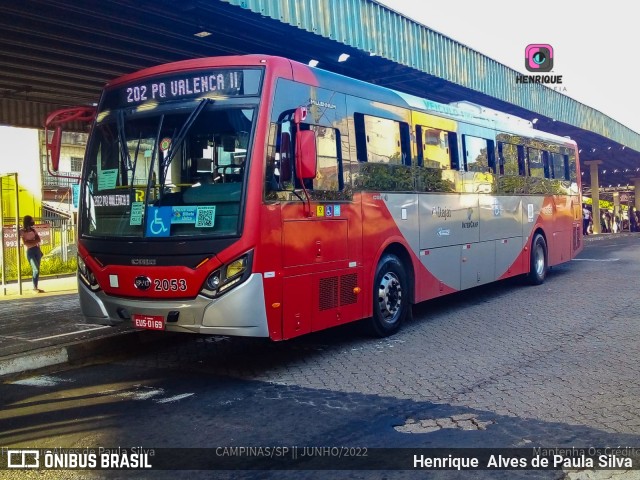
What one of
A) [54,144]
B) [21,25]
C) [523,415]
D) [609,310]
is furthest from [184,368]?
[609,310]

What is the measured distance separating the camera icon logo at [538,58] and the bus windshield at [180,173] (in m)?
13.8

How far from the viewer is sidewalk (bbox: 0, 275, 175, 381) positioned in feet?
23.3

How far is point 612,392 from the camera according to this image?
5.62 meters

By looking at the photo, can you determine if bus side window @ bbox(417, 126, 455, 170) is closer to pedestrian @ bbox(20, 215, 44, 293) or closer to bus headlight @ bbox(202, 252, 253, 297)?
bus headlight @ bbox(202, 252, 253, 297)

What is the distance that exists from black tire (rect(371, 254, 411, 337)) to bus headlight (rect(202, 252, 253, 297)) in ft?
7.95

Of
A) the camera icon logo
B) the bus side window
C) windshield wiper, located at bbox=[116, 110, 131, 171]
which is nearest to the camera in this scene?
windshield wiper, located at bbox=[116, 110, 131, 171]

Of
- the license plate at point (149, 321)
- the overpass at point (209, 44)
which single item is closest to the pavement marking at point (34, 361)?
the license plate at point (149, 321)

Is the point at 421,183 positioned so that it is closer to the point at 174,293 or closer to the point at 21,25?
the point at 174,293

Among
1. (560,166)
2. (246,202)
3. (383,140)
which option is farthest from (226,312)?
(560,166)

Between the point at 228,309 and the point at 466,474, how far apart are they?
2847 millimetres

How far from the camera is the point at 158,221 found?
6395mm

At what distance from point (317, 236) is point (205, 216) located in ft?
4.51

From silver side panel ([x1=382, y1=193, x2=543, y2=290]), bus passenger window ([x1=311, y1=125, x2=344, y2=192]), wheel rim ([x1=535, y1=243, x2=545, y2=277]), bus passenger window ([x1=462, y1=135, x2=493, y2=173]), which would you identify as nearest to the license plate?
bus passenger window ([x1=311, y1=125, x2=344, y2=192])

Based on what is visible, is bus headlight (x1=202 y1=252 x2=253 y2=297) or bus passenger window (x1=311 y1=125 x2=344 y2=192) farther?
bus passenger window (x1=311 y1=125 x2=344 y2=192)
